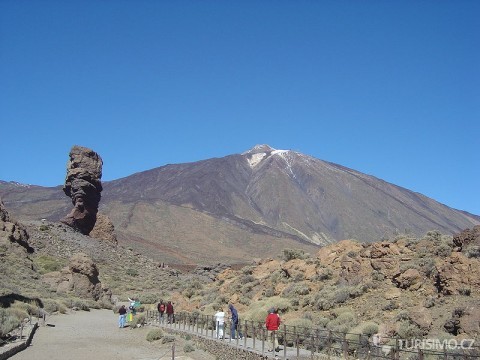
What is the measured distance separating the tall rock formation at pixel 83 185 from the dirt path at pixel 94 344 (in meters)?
35.2

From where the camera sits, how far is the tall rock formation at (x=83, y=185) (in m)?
61.9

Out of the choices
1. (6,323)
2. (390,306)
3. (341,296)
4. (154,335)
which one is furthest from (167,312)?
(390,306)

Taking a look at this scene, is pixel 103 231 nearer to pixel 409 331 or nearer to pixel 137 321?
pixel 137 321

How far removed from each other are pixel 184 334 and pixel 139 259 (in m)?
47.6

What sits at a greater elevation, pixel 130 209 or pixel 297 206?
pixel 297 206

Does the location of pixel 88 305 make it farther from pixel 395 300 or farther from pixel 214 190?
pixel 214 190

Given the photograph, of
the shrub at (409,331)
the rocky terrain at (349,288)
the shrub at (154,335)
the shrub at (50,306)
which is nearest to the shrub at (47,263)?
the rocky terrain at (349,288)

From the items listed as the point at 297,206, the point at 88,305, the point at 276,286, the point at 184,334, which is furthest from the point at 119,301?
the point at 297,206

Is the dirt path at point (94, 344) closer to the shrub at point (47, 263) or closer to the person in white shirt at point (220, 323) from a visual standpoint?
the person in white shirt at point (220, 323)

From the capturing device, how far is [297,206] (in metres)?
183

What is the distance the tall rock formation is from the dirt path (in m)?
35.2

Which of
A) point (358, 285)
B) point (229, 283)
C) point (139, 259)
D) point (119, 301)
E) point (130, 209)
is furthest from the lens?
point (130, 209)

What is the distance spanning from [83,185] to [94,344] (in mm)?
42883

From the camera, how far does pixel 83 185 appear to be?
6122 cm
